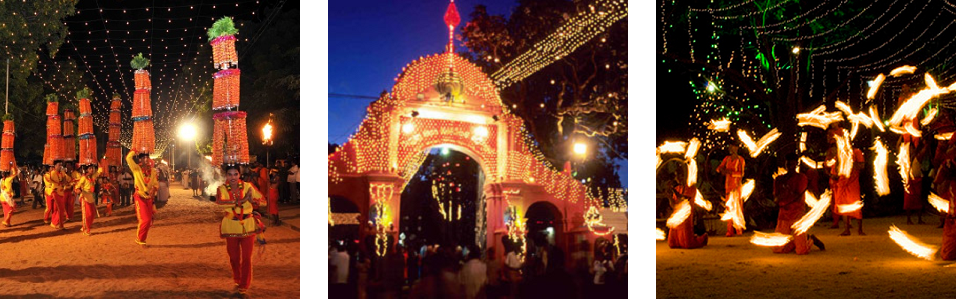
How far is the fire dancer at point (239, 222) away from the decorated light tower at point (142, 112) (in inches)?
26.6

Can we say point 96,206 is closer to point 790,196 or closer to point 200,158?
point 200,158

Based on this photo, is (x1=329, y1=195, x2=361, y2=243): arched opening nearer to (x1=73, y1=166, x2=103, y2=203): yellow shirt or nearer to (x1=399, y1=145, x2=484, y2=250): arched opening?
(x1=399, y1=145, x2=484, y2=250): arched opening

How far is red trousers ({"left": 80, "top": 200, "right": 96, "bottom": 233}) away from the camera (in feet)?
16.4

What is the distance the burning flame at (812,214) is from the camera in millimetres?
5598

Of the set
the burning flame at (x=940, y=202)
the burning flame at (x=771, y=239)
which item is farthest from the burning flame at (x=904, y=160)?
the burning flame at (x=771, y=239)

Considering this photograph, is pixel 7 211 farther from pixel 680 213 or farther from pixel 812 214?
pixel 812 214

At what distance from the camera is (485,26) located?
4.91m

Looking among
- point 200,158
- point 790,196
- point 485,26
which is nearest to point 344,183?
point 200,158

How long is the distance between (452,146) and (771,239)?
2.81 m

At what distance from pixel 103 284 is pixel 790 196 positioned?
5103 millimetres

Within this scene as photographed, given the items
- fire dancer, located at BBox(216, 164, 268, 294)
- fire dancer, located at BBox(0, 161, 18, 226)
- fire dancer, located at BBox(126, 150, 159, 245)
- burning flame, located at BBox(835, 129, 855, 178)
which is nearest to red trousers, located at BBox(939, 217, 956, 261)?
burning flame, located at BBox(835, 129, 855, 178)

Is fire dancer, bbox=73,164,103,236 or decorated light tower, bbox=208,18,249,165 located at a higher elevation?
decorated light tower, bbox=208,18,249,165

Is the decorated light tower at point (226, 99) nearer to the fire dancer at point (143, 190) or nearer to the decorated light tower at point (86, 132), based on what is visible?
the fire dancer at point (143, 190)

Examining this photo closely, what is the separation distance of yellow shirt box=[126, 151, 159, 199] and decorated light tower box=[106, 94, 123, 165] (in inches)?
3.8
